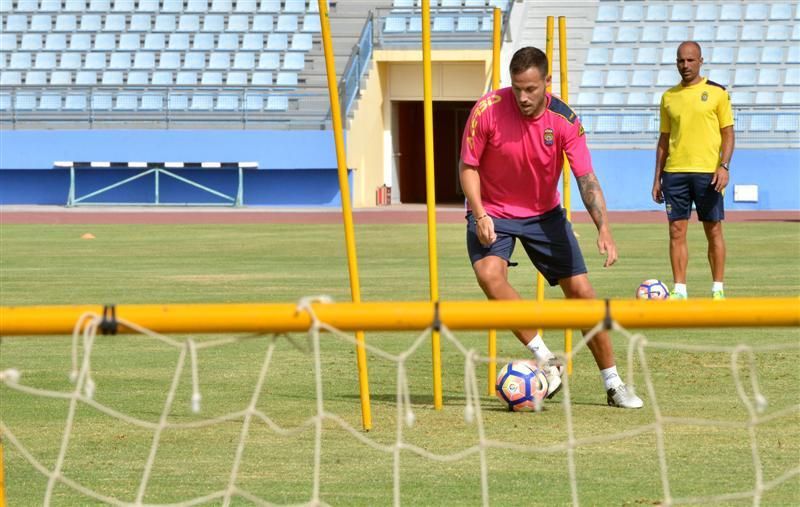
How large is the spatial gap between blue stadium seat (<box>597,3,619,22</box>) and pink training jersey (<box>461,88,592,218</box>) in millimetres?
29047

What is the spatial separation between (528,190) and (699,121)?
4.70 metres

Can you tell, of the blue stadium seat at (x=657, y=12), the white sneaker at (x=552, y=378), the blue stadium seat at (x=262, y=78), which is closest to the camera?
the white sneaker at (x=552, y=378)

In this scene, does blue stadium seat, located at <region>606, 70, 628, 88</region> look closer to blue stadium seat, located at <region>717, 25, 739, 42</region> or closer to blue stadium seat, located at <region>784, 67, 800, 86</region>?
blue stadium seat, located at <region>717, 25, 739, 42</region>

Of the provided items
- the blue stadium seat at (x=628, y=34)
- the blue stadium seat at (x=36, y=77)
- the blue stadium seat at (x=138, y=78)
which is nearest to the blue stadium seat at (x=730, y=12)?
the blue stadium seat at (x=628, y=34)

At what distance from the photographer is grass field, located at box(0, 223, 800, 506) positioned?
6.08m

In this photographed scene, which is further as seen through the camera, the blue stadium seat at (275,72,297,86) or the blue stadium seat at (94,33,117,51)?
the blue stadium seat at (94,33,117,51)

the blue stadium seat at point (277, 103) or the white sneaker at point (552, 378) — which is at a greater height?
the blue stadium seat at point (277, 103)

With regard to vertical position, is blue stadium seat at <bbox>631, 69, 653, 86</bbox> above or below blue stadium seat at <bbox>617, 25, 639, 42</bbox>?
below

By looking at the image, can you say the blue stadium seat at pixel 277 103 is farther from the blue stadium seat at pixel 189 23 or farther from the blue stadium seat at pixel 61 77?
the blue stadium seat at pixel 61 77

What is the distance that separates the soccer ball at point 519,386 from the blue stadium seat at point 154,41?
99.9ft

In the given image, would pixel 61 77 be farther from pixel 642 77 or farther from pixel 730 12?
pixel 730 12

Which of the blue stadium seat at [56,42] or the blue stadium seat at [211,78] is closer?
the blue stadium seat at [211,78]

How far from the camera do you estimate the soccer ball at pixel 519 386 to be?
7918mm

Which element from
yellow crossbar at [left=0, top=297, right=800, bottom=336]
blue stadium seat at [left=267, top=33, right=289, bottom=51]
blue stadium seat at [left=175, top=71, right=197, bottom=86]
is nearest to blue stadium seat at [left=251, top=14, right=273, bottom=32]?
blue stadium seat at [left=267, top=33, right=289, bottom=51]
